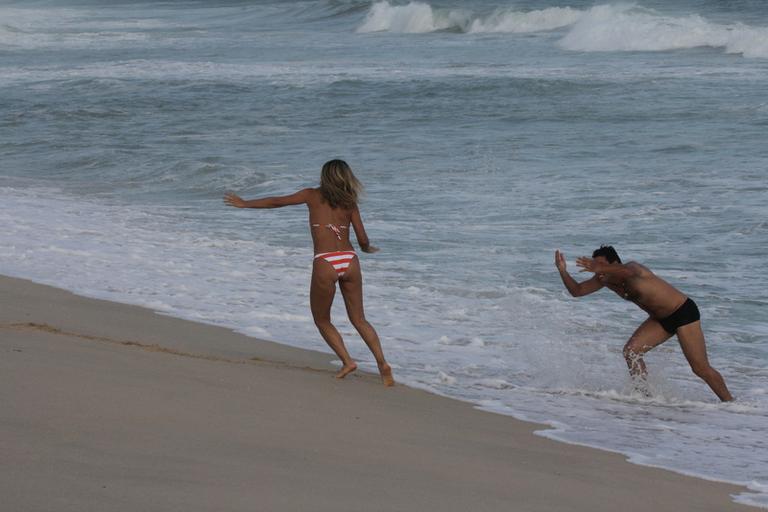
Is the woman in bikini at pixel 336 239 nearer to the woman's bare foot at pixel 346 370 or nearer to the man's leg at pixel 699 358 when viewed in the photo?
the woman's bare foot at pixel 346 370

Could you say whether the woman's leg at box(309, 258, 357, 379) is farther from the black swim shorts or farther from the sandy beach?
the black swim shorts

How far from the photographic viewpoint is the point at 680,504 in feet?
16.0

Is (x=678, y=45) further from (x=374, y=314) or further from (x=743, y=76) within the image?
(x=374, y=314)

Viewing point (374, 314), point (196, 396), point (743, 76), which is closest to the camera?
point (196, 396)

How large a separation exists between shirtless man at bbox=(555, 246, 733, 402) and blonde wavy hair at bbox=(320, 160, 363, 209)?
129 cm

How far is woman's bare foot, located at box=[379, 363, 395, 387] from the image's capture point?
690 centimetres

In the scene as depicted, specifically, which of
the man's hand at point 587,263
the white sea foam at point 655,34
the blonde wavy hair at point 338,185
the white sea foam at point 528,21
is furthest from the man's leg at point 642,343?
the white sea foam at point 528,21

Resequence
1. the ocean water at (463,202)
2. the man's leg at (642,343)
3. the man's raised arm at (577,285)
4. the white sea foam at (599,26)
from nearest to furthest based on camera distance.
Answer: the man's raised arm at (577,285) → the man's leg at (642,343) → the ocean water at (463,202) → the white sea foam at (599,26)

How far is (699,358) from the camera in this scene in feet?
23.4

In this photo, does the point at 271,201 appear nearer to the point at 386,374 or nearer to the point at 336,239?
the point at 336,239

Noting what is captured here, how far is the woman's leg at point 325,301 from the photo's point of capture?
6904 millimetres

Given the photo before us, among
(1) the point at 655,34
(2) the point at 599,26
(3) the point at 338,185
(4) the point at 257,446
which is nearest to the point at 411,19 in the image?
(2) the point at 599,26

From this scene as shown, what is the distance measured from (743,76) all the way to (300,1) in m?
40.8

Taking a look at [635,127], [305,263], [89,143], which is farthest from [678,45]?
[305,263]
